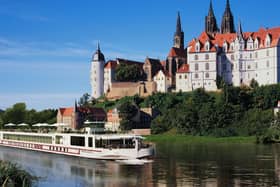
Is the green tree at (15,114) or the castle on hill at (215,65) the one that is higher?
the castle on hill at (215,65)

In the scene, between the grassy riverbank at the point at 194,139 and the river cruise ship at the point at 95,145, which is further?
the grassy riverbank at the point at 194,139

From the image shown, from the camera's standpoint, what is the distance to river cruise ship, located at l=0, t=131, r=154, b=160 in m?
52.7

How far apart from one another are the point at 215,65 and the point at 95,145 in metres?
61.2

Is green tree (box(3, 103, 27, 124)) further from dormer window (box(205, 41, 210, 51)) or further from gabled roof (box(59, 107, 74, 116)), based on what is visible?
dormer window (box(205, 41, 210, 51))

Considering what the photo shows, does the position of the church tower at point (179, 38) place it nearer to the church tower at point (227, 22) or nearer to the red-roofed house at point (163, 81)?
the church tower at point (227, 22)

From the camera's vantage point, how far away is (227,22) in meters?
135

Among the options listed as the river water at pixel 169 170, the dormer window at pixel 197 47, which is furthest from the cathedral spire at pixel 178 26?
the river water at pixel 169 170

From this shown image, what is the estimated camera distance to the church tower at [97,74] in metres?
138

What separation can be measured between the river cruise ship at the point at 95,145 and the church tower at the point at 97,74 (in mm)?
65169

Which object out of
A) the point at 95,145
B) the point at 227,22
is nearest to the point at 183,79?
the point at 227,22

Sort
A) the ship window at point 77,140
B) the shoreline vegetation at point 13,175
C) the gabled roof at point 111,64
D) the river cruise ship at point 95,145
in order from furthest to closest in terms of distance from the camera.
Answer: the gabled roof at point 111,64
the ship window at point 77,140
the river cruise ship at point 95,145
the shoreline vegetation at point 13,175

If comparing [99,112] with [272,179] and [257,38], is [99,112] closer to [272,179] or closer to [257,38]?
[257,38]

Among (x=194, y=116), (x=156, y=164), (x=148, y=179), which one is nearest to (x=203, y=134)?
(x=194, y=116)

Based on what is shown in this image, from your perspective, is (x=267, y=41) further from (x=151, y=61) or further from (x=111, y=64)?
(x=111, y=64)
